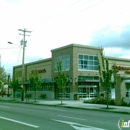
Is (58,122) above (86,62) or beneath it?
beneath

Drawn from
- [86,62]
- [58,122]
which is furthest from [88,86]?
[58,122]

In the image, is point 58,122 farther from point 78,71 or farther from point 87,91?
point 87,91

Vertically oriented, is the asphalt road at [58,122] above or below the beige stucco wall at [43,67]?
below

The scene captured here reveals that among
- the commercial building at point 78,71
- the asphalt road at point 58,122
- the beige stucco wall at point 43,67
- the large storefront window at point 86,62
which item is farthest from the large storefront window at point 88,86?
the asphalt road at point 58,122

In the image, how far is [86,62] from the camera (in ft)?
133

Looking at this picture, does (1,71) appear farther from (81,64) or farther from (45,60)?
(81,64)

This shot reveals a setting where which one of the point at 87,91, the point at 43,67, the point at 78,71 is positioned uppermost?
the point at 43,67

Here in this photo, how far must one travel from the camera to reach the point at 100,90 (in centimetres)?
4166

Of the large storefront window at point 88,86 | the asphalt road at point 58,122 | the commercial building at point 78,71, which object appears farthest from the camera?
the large storefront window at point 88,86

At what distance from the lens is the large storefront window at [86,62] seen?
3978 centimetres

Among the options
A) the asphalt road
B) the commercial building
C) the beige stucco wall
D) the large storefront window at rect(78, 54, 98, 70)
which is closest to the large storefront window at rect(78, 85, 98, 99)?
the commercial building

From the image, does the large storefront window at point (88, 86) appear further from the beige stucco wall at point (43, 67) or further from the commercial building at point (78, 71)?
the beige stucco wall at point (43, 67)

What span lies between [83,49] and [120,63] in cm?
972

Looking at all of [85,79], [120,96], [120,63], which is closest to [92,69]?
[85,79]
